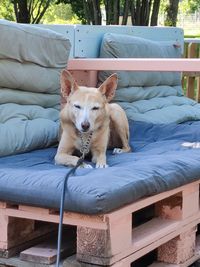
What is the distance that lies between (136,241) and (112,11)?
32.7 feet

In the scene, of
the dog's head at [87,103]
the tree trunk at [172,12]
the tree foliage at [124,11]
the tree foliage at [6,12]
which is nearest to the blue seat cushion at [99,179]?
the dog's head at [87,103]

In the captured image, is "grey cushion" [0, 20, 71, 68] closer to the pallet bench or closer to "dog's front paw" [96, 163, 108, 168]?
"dog's front paw" [96, 163, 108, 168]

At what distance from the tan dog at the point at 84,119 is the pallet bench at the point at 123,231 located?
612 mm

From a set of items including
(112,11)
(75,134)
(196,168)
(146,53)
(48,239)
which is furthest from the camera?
(112,11)

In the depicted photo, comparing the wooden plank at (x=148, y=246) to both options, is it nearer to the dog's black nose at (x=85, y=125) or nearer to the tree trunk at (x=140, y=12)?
the dog's black nose at (x=85, y=125)

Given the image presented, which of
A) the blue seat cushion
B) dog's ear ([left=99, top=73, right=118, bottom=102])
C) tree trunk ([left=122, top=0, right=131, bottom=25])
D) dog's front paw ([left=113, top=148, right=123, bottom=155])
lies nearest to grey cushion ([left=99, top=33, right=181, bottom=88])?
dog's front paw ([left=113, top=148, right=123, bottom=155])

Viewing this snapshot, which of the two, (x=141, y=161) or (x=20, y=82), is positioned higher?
(x=20, y=82)

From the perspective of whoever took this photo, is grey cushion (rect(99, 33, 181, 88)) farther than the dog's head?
Yes

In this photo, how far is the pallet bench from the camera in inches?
123

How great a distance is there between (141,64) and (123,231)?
2.43m

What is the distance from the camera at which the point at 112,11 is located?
1286 cm

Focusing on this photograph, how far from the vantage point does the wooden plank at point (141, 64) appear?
5.14m

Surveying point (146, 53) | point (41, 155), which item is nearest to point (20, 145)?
point (41, 155)

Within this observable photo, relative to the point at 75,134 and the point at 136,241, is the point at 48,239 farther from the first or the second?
the point at 75,134
